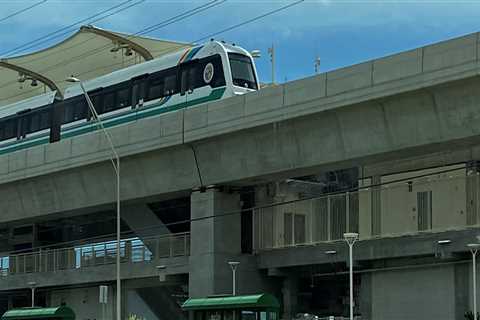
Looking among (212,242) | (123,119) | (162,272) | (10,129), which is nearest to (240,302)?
(212,242)

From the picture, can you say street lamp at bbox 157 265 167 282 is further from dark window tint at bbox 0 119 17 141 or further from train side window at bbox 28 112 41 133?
dark window tint at bbox 0 119 17 141

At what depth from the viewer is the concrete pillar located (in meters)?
39.3

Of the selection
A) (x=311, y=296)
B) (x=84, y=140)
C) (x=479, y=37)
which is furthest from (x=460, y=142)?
(x=84, y=140)

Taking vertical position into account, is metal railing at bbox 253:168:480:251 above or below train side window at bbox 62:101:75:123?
below

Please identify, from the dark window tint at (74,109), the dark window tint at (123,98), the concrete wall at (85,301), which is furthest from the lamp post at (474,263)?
the dark window tint at (74,109)

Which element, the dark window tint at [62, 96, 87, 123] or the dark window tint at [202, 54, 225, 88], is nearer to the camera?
the dark window tint at [202, 54, 225, 88]

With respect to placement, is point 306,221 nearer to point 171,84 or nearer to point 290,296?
point 290,296

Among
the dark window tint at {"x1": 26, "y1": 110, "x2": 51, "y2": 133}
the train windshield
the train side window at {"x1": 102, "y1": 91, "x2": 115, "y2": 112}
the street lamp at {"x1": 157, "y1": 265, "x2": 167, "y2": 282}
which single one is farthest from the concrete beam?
the dark window tint at {"x1": 26, "y1": 110, "x2": 51, "y2": 133}

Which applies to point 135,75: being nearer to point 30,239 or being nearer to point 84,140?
point 84,140

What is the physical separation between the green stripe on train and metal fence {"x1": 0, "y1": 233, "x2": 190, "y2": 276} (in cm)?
557

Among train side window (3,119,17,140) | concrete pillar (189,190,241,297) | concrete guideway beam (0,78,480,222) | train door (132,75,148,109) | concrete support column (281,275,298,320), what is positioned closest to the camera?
concrete guideway beam (0,78,480,222)

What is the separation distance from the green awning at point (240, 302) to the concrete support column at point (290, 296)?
386 inches

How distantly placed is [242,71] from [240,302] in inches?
504

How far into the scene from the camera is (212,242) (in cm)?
3941
